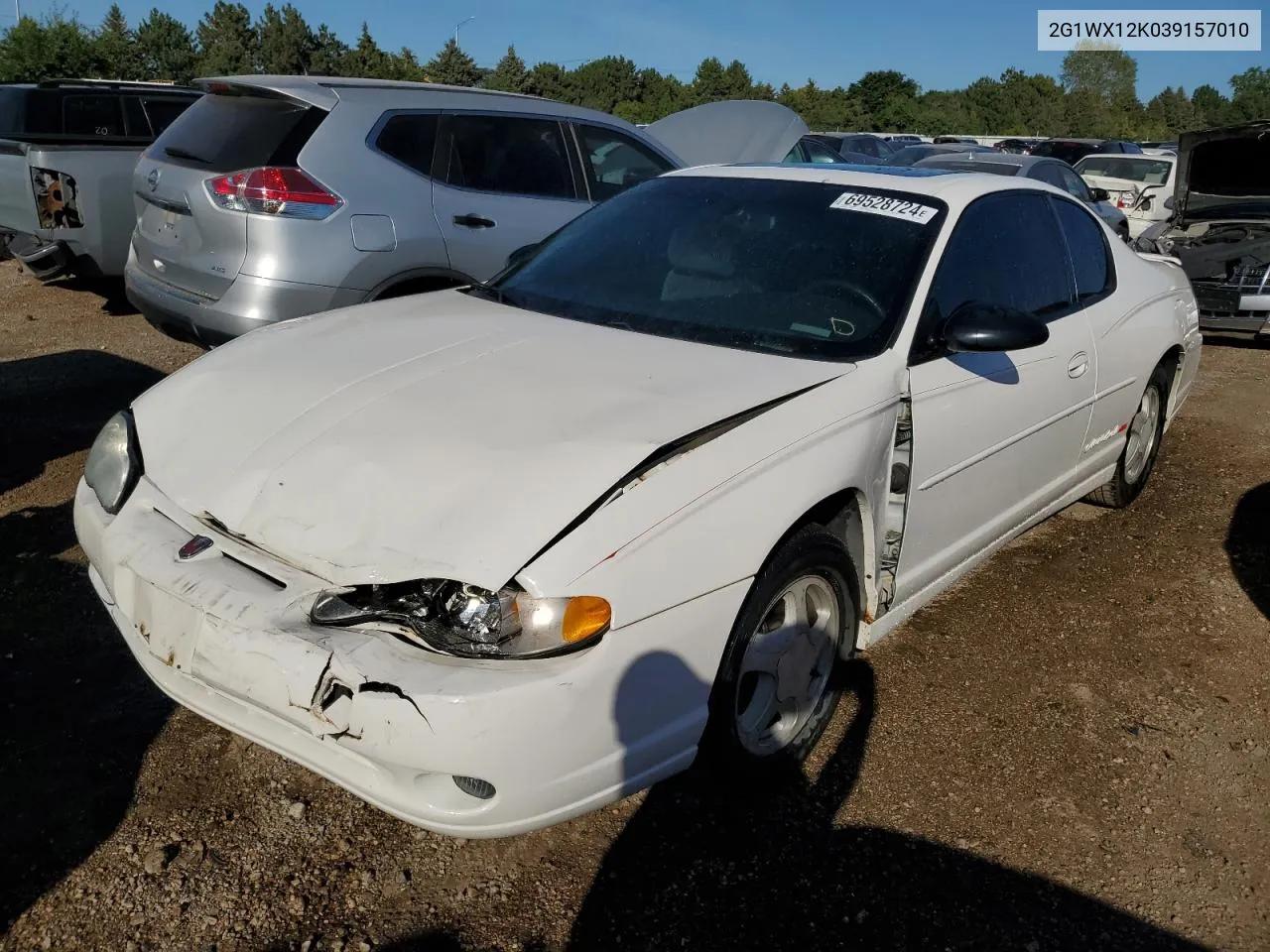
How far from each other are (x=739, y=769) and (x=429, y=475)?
1.07 m

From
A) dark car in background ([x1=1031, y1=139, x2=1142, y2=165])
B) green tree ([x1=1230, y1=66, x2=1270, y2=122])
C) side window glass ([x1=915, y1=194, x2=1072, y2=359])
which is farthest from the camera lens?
green tree ([x1=1230, y1=66, x2=1270, y2=122])

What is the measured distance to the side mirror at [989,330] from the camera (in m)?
3.00

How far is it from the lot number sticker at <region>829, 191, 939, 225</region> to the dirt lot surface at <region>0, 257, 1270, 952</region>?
1469mm

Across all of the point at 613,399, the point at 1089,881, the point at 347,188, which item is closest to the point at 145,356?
the point at 347,188

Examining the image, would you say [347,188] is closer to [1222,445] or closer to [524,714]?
[524,714]

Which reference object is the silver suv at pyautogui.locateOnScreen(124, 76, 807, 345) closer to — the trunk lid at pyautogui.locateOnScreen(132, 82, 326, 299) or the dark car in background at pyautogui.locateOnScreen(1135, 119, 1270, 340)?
the trunk lid at pyautogui.locateOnScreen(132, 82, 326, 299)

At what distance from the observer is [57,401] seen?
584 centimetres

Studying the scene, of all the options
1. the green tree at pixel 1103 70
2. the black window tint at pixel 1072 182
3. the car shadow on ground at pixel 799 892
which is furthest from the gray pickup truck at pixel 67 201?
the green tree at pixel 1103 70

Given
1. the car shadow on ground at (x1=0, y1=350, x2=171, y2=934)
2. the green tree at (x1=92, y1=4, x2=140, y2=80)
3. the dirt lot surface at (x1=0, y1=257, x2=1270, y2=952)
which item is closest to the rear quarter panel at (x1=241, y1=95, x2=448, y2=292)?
the car shadow on ground at (x1=0, y1=350, x2=171, y2=934)

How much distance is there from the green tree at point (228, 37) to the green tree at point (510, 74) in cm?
1524

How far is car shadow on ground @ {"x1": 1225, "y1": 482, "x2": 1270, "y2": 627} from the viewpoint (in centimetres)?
424

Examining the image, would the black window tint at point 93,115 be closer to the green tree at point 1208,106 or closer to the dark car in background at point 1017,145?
the dark car in background at point 1017,145

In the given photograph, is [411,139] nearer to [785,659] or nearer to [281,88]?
[281,88]

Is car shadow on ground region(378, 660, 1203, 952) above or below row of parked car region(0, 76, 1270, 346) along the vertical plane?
below
